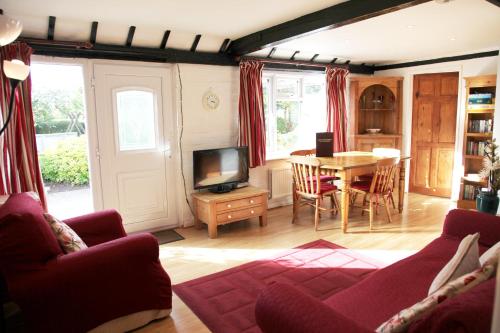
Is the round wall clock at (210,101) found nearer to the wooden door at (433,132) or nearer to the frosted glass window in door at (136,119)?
the frosted glass window in door at (136,119)

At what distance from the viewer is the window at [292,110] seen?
5.54 meters

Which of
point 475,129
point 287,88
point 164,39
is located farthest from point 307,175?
point 475,129

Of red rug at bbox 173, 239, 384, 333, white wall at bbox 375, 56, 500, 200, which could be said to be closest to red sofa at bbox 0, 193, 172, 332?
red rug at bbox 173, 239, 384, 333

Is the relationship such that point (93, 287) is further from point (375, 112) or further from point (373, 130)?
point (375, 112)

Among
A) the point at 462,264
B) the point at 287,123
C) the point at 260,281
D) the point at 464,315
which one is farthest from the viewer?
the point at 287,123

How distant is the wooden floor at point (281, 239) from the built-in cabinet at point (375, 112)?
62.0 inches

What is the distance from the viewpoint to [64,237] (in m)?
2.32

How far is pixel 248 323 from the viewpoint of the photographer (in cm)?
251

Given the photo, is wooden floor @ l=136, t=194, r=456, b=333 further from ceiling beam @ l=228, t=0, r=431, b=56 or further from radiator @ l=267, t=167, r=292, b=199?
ceiling beam @ l=228, t=0, r=431, b=56

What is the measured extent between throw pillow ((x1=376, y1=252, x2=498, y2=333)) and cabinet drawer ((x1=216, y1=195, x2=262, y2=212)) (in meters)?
3.04

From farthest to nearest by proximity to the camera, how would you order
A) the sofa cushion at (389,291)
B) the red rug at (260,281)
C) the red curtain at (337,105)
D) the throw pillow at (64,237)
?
the red curtain at (337,105) → the red rug at (260,281) → the throw pillow at (64,237) → the sofa cushion at (389,291)

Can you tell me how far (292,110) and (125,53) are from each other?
285 centimetres

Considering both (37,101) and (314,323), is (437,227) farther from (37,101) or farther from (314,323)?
(37,101)

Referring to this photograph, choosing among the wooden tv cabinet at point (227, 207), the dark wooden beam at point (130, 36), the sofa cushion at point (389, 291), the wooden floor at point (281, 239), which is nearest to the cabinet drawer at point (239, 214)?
the wooden tv cabinet at point (227, 207)
